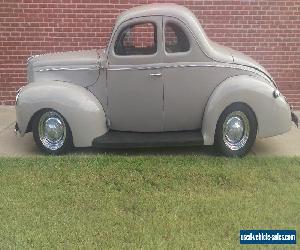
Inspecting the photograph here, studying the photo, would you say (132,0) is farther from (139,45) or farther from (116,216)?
(116,216)

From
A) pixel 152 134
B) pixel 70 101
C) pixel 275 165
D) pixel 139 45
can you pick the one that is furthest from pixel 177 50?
pixel 275 165

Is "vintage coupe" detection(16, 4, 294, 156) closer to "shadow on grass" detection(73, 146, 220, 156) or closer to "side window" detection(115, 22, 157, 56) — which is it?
"side window" detection(115, 22, 157, 56)

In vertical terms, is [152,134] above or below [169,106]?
below

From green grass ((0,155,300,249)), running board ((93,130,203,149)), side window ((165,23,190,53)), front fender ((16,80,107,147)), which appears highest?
side window ((165,23,190,53))

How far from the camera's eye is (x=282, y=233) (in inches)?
156

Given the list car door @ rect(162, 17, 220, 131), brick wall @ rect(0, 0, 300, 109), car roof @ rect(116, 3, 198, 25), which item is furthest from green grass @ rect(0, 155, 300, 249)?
brick wall @ rect(0, 0, 300, 109)

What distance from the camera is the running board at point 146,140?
5754mm

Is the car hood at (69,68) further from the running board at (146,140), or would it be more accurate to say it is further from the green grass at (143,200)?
the green grass at (143,200)

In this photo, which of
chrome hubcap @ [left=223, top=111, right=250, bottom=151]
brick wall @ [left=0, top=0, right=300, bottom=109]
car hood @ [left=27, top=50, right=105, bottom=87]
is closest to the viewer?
chrome hubcap @ [left=223, top=111, right=250, bottom=151]

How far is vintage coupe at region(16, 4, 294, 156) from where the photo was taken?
573cm

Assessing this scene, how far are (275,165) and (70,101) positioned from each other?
2.88 meters

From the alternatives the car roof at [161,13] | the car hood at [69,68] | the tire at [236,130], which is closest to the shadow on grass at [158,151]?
the tire at [236,130]

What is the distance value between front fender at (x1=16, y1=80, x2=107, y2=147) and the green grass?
0.36 metres

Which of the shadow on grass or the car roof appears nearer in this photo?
the car roof
